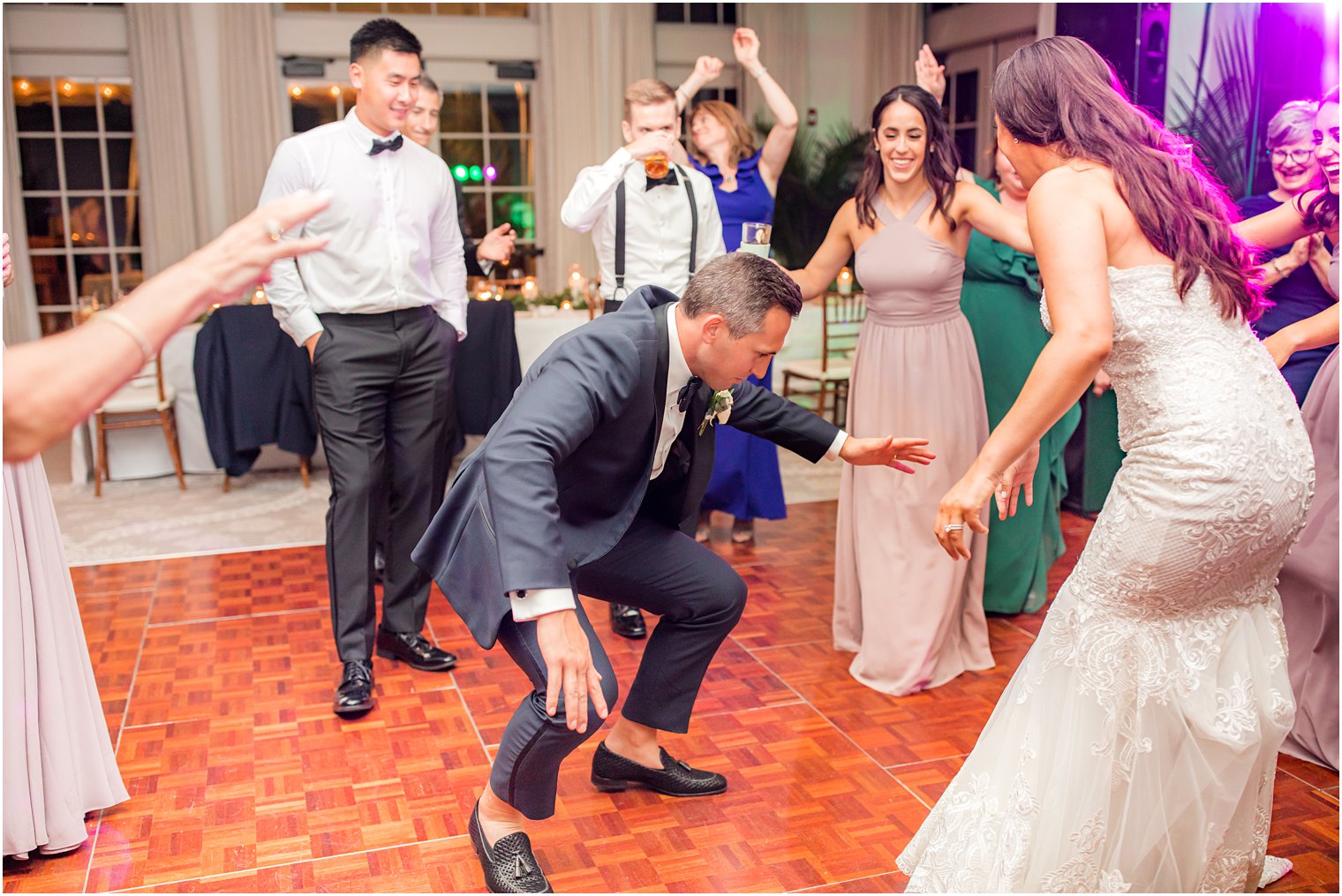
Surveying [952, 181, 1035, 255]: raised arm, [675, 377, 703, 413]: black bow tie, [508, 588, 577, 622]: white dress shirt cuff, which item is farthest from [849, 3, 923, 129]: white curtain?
[508, 588, 577, 622]: white dress shirt cuff

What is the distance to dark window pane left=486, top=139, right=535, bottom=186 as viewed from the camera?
401 inches

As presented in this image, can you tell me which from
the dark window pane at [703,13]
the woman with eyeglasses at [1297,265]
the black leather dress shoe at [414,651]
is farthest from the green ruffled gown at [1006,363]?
the dark window pane at [703,13]

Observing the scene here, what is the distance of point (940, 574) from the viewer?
3404mm

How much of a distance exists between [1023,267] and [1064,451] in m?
1.76

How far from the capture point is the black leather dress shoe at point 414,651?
354 centimetres

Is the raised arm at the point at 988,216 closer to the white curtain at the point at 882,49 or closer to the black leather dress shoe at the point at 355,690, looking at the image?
the black leather dress shoe at the point at 355,690

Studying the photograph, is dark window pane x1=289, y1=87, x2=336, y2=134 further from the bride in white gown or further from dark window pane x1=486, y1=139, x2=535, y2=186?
the bride in white gown

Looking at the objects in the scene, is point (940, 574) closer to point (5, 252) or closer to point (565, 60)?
point (5, 252)

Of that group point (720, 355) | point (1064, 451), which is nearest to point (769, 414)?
point (720, 355)

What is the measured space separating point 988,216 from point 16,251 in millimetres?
8777

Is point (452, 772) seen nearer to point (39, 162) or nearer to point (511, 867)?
point (511, 867)

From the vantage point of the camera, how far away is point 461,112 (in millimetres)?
9914

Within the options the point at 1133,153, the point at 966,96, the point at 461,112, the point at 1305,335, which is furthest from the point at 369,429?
the point at 966,96

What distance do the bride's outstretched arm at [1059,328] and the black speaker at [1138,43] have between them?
176 inches
